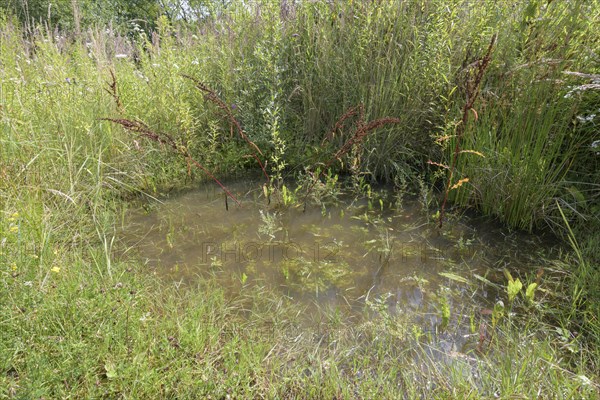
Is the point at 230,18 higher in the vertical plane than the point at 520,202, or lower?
higher

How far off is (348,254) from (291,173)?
4.31 feet

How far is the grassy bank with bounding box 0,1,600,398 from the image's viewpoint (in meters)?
1.47

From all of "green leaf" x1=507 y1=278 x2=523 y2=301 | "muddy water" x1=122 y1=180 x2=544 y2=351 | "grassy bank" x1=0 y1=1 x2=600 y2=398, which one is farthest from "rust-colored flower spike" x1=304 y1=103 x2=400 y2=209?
"green leaf" x1=507 y1=278 x2=523 y2=301

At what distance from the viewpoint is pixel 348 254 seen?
2.37 meters

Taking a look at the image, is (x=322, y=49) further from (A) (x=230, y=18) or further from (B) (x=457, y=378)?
(B) (x=457, y=378)

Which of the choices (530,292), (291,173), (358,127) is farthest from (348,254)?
(291,173)

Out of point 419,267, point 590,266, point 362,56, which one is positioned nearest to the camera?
point 590,266

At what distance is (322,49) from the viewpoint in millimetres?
3309

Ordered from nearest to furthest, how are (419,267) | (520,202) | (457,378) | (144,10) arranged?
(457,378), (419,267), (520,202), (144,10)

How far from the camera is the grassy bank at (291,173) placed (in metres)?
1.47

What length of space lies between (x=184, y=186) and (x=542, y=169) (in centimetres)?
260

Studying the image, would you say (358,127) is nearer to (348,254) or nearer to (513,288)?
(348,254)

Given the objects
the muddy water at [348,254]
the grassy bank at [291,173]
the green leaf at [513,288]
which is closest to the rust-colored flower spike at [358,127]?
the grassy bank at [291,173]

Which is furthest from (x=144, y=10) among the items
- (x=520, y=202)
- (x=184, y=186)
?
(x=520, y=202)
